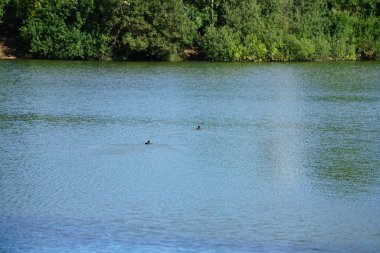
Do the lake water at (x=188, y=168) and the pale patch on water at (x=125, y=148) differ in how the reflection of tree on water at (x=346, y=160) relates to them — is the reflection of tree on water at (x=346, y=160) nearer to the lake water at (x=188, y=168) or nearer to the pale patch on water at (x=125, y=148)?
the lake water at (x=188, y=168)

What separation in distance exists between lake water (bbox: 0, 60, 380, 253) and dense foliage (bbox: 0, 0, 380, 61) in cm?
1449

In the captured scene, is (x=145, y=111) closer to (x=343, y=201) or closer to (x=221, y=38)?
(x=343, y=201)

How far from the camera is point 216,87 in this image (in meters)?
31.8

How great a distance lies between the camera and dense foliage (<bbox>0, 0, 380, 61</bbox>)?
46094 millimetres

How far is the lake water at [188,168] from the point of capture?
11508mm

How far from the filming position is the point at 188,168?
16453 mm

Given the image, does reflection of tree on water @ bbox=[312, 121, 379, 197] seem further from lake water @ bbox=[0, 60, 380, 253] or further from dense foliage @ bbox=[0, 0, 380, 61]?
dense foliage @ bbox=[0, 0, 380, 61]

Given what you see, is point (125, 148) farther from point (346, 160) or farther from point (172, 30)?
point (172, 30)

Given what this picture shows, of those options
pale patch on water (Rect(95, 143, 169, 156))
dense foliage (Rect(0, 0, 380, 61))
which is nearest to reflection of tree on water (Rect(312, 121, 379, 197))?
pale patch on water (Rect(95, 143, 169, 156))

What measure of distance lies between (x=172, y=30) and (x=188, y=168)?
30.6m

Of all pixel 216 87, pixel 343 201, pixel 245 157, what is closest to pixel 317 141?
pixel 245 157

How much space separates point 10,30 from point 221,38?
45.1 ft

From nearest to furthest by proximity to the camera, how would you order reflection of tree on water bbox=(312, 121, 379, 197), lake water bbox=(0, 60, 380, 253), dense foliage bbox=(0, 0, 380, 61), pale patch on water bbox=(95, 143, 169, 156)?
lake water bbox=(0, 60, 380, 253)
reflection of tree on water bbox=(312, 121, 379, 197)
pale patch on water bbox=(95, 143, 169, 156)
dense foliage bbox=(0, 0, 380, 61)

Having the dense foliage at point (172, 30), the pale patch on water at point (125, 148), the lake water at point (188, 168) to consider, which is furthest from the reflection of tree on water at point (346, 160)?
the dense foliage at point (172, 30)
